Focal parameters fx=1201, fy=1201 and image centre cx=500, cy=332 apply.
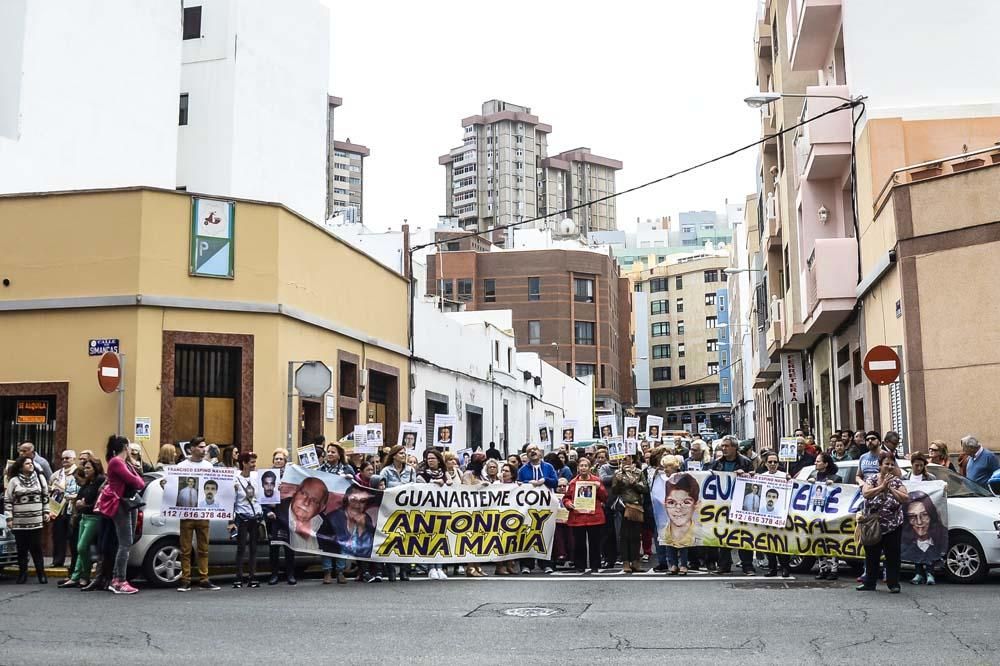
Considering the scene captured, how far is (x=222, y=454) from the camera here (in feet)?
73.3

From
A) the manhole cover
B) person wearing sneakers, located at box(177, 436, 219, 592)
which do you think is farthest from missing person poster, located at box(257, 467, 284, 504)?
the manhole cover

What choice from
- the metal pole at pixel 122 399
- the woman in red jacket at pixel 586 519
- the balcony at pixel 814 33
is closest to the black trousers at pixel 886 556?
the woman in red jacket at pixel 586 519

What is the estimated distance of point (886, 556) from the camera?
14.0m

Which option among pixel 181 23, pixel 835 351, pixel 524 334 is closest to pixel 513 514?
pixel 835 351

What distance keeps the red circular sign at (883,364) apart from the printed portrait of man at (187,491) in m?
10.4

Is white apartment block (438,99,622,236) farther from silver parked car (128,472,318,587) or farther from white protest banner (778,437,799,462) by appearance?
silver parked car (128,472,318,587)

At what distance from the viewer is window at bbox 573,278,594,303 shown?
97775mm

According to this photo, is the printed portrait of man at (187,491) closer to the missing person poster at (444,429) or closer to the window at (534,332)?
the missing person poster at (444,429)

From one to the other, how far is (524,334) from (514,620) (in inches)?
3363

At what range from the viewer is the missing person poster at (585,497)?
1761 cm

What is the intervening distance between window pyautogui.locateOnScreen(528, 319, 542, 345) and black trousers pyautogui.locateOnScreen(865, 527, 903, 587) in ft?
272

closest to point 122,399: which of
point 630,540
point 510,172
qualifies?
point 630,540

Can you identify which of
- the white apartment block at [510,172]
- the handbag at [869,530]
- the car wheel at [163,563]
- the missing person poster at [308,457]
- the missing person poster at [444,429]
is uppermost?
the white apartment block at [510,172]

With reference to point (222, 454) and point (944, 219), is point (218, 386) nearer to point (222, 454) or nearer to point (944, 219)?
point (222, 454)
